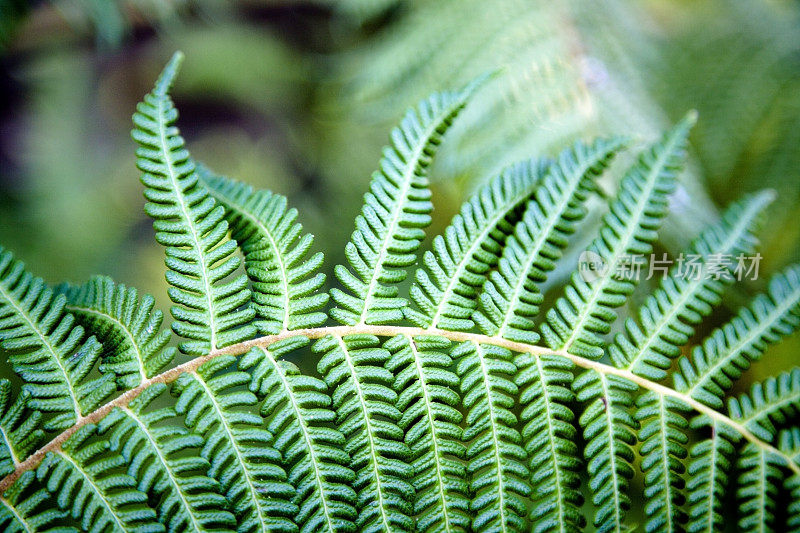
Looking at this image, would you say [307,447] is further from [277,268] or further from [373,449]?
[277,268]

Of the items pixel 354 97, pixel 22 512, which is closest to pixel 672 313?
pixel 22 512

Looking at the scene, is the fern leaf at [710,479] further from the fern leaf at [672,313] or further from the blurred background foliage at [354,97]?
the blurred background foliage at [354,97]

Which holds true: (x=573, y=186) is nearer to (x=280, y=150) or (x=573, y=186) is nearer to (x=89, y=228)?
(x=280, y=150)

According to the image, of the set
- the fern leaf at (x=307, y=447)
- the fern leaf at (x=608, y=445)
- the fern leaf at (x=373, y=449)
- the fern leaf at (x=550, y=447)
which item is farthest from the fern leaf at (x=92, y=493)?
the fern leaf at (x=608, y=445)

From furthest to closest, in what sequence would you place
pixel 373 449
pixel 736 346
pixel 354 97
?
pixel 354 97
pixel 736 346
pixel 373 449

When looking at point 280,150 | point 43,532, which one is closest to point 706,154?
point 280,150

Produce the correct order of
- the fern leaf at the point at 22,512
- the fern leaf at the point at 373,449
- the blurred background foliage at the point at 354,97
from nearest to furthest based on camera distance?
1. the fern leaf at the point at 22,512
2. the fern leaf at the point at 373,449
3. the blurred background foliage at the point at 354,97
